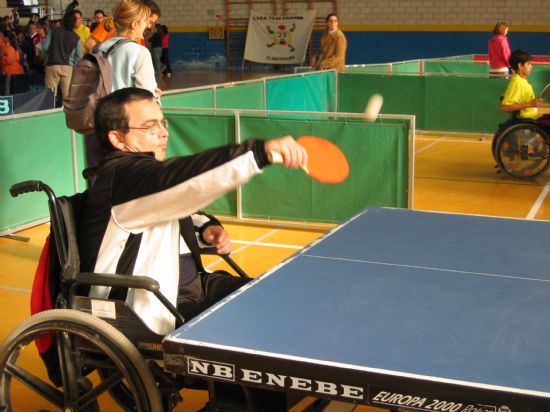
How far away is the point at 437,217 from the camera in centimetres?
331

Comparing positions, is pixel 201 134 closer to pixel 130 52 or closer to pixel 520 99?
pixel 130 52

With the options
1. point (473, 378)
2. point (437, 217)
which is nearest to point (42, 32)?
point (437, 217)

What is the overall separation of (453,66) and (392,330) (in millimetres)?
11098

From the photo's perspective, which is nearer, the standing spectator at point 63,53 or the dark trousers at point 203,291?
the dark trousers at point 203,291

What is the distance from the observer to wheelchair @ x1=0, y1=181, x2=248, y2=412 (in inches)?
A: 87.6

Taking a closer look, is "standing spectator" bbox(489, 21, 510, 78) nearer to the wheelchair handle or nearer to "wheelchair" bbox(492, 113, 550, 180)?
"wheelchair" bbox(492, 113, 550, 180)

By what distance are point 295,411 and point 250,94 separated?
17.5 feet

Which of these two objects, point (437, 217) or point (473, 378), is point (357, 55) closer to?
point (437, 217)

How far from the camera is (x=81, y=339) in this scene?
2.38 metres

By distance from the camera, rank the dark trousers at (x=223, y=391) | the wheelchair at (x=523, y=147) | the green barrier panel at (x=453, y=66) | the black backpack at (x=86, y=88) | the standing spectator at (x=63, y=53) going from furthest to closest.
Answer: the green barrier panel at (x=453, y=66) → the standing spectator at (x=63, y=53) → the wheelchair at (x=523, y=147) → the black backpack at (x=86, y=88) → the dark trousers at (x=223, y=391)

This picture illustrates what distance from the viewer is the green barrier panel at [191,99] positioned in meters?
6.64

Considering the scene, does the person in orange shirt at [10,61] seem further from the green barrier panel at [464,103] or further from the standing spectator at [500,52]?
the standing spectator at [500,52]

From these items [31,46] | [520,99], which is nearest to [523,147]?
[520,99]

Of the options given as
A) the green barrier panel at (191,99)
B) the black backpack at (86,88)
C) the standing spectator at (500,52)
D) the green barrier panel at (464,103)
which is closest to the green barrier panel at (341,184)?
the green barrier panel at (191,99)
